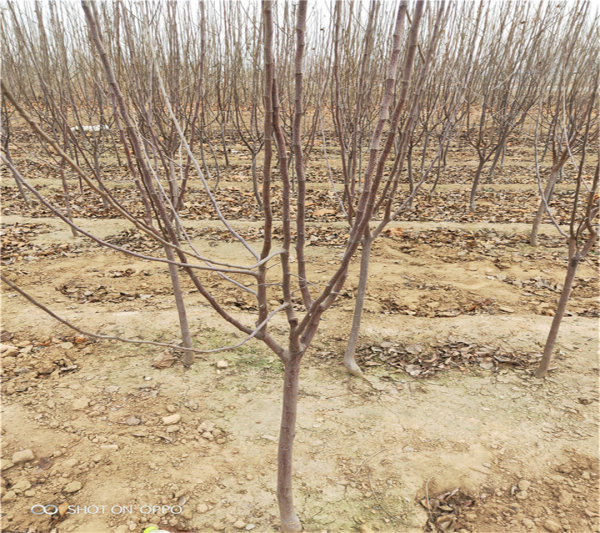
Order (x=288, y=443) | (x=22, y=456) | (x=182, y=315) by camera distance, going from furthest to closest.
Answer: (x=182, y=315), (x=22, y=456), (x=288, y=443)

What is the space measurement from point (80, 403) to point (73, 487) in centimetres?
68

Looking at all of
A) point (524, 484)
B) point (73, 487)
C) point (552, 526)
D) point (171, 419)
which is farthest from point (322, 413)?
point (73, 487)

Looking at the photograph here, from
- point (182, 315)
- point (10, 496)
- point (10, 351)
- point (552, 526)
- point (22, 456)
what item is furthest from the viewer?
point (10, 351)

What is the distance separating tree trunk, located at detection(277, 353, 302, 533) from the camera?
1.52m

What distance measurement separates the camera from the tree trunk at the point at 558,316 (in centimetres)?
252

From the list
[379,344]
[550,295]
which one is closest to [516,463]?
[379,344]

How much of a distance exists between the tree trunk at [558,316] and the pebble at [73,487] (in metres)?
2.94

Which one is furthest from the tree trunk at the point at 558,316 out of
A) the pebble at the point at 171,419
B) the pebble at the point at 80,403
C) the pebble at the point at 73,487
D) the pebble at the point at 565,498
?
the pebble at the point at 80,403

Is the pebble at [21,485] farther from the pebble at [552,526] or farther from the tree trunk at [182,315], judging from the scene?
the pebble at [552,526]

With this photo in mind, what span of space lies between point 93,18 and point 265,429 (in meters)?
2.18

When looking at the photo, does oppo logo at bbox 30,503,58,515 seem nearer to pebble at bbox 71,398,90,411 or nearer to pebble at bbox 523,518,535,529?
pebble at bbox 71,398,90,411

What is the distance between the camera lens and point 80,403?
8.58 ft

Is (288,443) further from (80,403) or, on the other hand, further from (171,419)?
(80,403)

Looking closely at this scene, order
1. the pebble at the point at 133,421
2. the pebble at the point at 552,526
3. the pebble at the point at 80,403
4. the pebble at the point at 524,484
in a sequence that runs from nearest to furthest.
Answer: the pebble at the point at 552,526
the pebble at the point at 524,484
the pebble at the point at 133,421
the pebble at the point at 80,403
